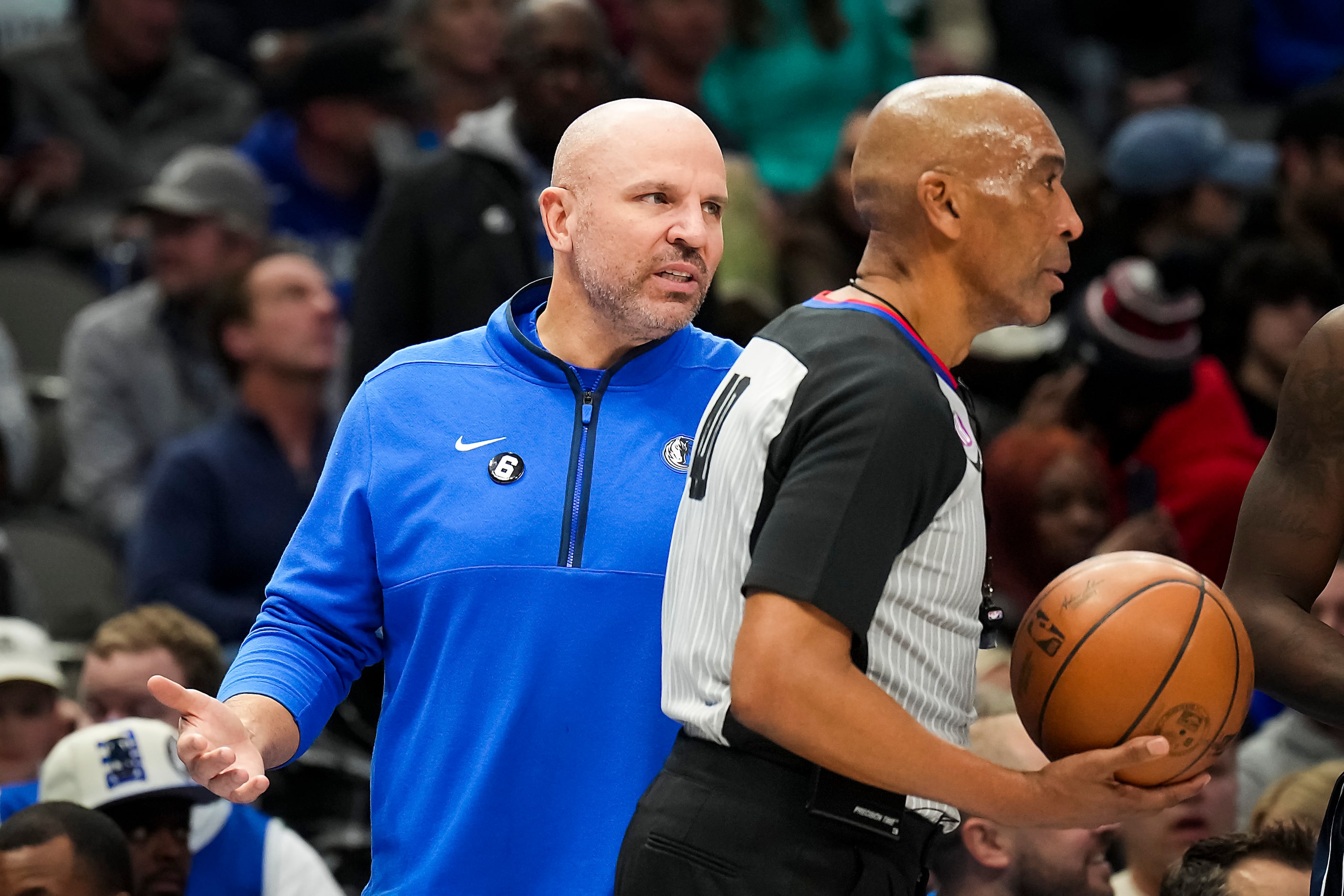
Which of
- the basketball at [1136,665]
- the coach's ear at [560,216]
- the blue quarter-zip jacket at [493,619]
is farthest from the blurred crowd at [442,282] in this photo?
the coach's ear at [560,216]

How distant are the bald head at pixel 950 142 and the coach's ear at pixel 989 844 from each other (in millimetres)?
2138

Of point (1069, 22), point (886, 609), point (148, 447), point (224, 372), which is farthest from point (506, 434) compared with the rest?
point (1069, 22)

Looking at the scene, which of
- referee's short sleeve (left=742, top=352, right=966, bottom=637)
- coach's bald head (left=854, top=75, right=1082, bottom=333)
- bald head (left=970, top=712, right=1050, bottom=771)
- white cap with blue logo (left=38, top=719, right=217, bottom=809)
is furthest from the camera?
white cap with blue logo (left=38, top=719, right=217, bottom=809)

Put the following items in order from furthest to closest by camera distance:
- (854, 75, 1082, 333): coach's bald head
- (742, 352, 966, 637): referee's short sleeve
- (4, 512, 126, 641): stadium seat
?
(4, 512, 126, 641): stadium seat < (854, 75, 1082, 333): coach's bald head < (742, 352, 966, 637): referee's short sleeve

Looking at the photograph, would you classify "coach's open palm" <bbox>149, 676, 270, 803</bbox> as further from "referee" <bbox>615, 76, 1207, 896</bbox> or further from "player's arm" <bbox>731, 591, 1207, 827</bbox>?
"player's arm" <bbox>731, 591, 1207, 827</bbox>

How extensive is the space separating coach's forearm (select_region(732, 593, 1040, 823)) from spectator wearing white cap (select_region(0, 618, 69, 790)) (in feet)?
11.0

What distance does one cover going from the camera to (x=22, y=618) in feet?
19.3

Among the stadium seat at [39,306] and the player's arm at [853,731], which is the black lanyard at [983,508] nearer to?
the player's arm at [853,731]

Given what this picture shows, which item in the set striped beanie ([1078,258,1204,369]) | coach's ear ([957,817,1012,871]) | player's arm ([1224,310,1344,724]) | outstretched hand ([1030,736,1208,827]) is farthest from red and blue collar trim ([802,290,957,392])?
striped beanie ([1078,258,1204,369])

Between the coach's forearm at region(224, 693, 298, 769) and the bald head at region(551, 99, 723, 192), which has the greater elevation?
the bald head at region(551, 99, 723, 192)

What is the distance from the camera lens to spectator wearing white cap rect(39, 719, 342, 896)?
178 inches

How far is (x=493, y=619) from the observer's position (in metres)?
3.11

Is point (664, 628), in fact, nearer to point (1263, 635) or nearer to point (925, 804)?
point (925, 804)

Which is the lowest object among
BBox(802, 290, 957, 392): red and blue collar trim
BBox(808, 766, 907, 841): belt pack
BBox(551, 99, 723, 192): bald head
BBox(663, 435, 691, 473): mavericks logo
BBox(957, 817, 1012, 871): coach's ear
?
BBox(957, 817, 1012, 871): coach's ear
